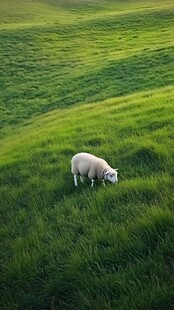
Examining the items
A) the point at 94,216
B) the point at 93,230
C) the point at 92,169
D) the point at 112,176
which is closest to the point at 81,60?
the point at 92,169

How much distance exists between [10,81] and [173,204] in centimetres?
2748

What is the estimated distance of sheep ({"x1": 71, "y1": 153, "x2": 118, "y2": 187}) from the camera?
7.70 metres

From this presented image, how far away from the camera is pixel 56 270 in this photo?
521cm

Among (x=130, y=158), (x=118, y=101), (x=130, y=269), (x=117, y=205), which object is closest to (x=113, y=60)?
(x=118, y=101)

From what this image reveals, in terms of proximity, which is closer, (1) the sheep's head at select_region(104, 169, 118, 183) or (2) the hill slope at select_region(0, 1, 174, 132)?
(1) the sheep's head at select_region(104, 169, 118, 183)

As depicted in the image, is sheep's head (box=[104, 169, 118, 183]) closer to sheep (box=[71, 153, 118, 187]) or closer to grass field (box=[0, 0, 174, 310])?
sheep (box=[71, 153, 118, 187])

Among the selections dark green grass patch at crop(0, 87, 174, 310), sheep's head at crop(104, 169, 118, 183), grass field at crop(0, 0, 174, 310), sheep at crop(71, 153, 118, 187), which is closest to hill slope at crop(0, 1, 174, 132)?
grass field at crop(0, 0, 174, 310)

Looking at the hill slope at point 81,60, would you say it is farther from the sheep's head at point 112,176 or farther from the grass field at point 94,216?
the sheep's head at point 112,176

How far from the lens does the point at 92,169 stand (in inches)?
324

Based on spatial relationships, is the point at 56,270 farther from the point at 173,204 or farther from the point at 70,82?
the point at 70,82

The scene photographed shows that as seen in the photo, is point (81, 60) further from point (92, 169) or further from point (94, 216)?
point (94, 216)

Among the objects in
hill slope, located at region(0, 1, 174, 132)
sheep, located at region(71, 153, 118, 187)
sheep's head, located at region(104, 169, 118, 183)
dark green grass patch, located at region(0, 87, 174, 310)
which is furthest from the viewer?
hill slope, located at region(0, 1, 174, 132)

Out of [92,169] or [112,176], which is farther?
[92,169]

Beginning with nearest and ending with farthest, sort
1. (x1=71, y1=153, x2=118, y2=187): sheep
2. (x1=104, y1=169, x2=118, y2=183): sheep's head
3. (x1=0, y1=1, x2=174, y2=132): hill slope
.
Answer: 1. (x1=104, y1=169, x2=118, y2=183): sheep's head
2. (x1=71, y1=153, x2=118, y2=187): sheep
3. (x1=0, y1=1, x2=174, y2=132): hill slope
